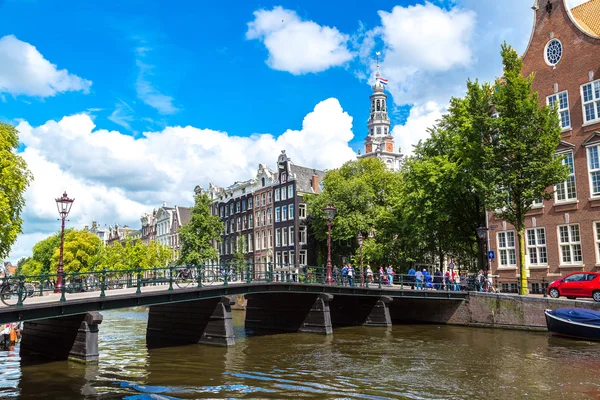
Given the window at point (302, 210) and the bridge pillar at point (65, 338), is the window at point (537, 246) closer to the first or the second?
the bridge pillar at point (65, 338)

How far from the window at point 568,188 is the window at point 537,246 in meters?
2.65

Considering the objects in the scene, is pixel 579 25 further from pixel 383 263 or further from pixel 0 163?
pixel 0 163

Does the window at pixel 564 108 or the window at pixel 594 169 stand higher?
the window at pixel 564 108

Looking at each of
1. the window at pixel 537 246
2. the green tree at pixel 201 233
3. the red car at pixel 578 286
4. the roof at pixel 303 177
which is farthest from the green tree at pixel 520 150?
the green tree at pixel 201 233

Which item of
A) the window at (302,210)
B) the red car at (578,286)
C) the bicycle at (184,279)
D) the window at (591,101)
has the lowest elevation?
the red car at (578,286)

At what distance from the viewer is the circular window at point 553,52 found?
3647 cm

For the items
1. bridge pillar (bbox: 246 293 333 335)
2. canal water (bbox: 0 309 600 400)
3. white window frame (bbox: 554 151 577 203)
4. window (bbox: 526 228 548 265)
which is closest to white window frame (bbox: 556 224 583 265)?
window (bbox: 526 228 548 265)

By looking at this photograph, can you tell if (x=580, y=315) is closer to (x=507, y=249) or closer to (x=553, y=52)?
(x=507, y=249)

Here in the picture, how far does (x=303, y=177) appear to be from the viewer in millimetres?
69000

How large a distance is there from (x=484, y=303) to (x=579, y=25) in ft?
63.7

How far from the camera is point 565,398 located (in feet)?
49.4

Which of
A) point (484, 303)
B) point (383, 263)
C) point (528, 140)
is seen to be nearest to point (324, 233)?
point (383, 263)

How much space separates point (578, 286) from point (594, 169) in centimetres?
895

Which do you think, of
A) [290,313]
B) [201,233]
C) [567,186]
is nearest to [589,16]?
[567,186]
